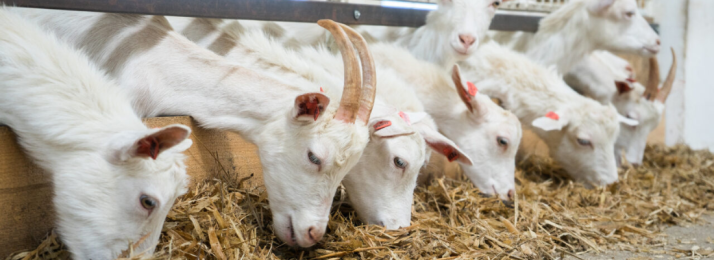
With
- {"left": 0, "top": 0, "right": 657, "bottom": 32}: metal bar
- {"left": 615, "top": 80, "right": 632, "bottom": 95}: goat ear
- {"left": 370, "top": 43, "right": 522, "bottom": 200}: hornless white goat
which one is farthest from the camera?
{"left": 615, "top": 80, "right": 632, "bottom": 95}: goat ear

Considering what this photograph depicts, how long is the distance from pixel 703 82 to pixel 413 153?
6353 mm

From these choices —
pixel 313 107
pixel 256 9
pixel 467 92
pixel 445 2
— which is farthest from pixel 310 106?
pixel 445 2

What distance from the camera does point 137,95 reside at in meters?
3.10

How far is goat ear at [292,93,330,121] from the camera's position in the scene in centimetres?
269

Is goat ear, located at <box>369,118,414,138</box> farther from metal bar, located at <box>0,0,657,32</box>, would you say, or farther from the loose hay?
metal bar, located at <box>0,0,657,32</box>

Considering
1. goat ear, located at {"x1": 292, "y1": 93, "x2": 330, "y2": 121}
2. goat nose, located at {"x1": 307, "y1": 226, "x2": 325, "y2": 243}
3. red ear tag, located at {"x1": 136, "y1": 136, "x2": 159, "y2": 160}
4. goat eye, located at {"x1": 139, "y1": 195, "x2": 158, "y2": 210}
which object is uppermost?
red ear tag, located at {"x1": 136, "y1": 136, "x2": 159, "y2": 160}

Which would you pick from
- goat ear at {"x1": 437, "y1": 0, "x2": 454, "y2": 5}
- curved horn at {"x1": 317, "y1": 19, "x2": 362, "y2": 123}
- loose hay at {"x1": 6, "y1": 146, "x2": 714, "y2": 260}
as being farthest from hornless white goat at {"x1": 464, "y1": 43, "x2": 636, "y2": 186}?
curved horn at {"x1": 317, "y1": 19, "x2": 362, "y2": 123}

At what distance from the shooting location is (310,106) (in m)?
2.72

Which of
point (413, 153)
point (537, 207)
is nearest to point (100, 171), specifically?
point (413, 153)

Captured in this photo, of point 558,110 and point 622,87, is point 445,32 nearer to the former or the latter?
point 558,110

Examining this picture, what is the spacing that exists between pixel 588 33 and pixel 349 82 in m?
4.17

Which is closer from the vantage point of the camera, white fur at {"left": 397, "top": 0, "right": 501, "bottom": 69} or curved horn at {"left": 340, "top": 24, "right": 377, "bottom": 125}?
curved horn at {"left": 340, "top": 24, "right": 377, "bottom": 125}

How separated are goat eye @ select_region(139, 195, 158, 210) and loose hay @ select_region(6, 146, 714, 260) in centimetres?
19

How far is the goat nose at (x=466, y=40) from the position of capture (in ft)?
15.0
